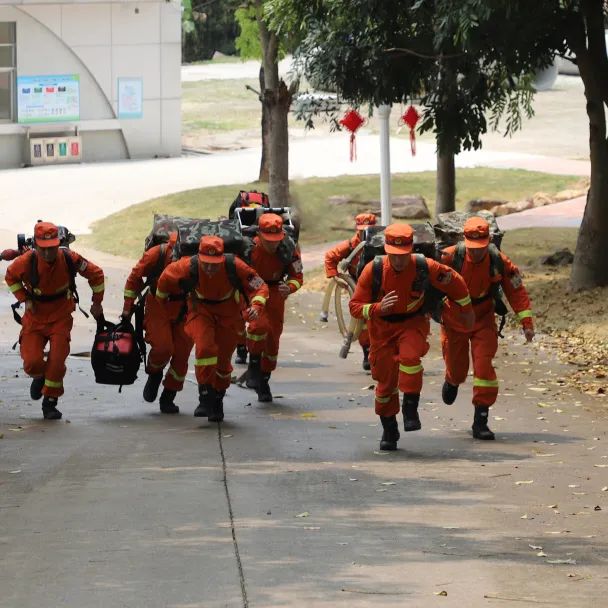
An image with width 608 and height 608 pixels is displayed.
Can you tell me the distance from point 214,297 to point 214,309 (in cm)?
13

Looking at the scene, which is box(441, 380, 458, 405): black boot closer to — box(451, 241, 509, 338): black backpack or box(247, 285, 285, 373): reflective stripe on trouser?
box(451, 241, 509, 338): black backpack

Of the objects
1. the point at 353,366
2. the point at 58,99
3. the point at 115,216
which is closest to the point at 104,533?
the point at 353,366

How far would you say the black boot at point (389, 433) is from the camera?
11.8 metres

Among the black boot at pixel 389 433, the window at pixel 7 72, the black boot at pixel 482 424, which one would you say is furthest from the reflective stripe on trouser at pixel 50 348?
the window at pixel 7 72

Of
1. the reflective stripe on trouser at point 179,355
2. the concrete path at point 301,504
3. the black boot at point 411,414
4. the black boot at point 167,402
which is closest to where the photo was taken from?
the concrete path at point 301,504

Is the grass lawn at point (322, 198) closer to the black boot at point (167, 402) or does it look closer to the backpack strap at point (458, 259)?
the black boot at point (167, 402)

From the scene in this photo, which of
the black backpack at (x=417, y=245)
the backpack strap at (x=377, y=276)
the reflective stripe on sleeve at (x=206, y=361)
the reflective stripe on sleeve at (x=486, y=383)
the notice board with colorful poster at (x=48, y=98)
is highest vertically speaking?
the notice board with colorful poster at (x=48, y=98)

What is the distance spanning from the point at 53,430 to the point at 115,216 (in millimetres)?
17871

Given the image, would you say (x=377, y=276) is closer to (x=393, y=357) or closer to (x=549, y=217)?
(x=393, y=357)

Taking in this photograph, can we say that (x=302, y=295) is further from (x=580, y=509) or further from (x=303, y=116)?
(x=580, y=509)

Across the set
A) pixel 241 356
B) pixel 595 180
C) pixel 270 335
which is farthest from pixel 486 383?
pixel 595 180

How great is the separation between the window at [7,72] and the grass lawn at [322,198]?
879 centimetres

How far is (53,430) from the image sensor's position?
509 inches

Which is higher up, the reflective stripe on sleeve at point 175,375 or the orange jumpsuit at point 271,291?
the orange jumpsuit at point 271,291
